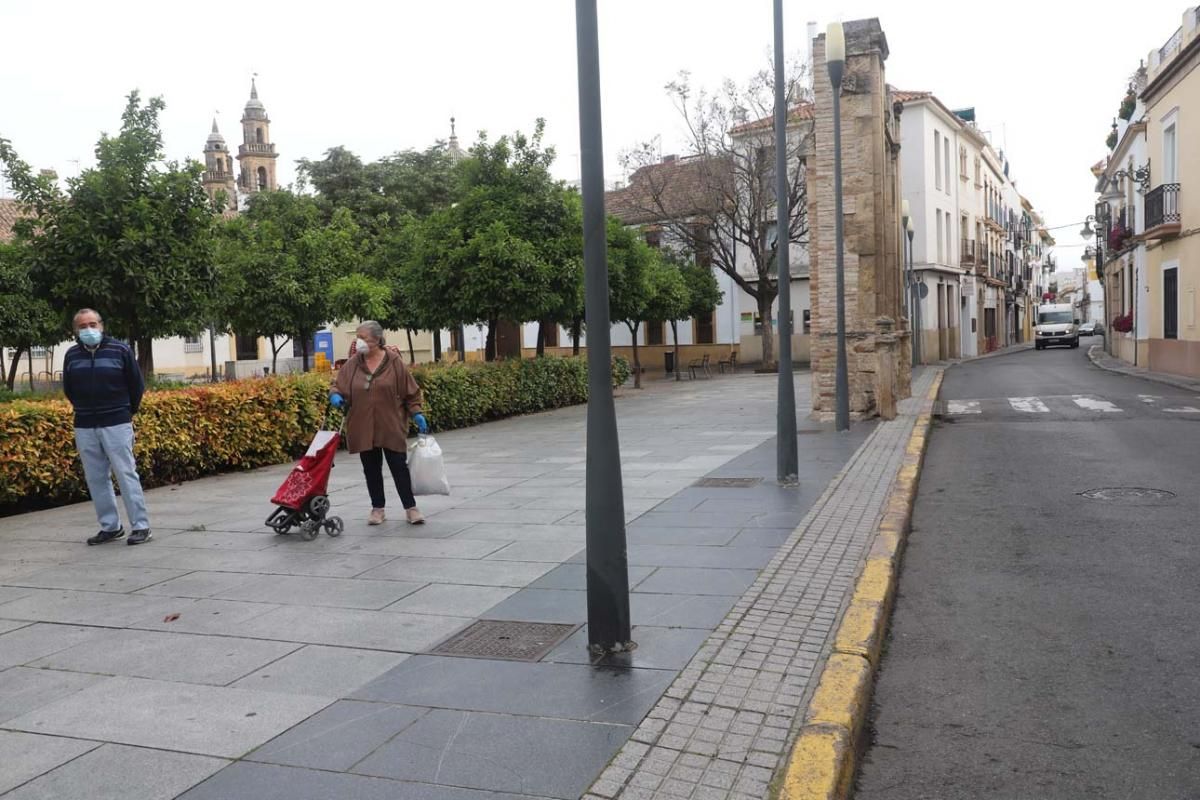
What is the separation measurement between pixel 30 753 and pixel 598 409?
2.52 metres

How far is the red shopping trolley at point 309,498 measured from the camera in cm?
756

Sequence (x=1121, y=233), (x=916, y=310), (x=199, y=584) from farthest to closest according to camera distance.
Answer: (x=916, y=310) → (x=1121, y=233) → (x=199, y=584)

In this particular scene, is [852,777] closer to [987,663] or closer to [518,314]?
[987,663]

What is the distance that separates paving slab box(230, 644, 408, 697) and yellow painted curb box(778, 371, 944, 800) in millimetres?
1854

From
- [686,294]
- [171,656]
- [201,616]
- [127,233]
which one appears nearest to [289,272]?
[127,233]

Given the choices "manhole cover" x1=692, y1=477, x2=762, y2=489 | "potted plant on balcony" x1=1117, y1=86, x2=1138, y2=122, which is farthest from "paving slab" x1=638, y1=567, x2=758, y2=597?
"potted plant on balcony" x1=1117, y1=86, x2=1138, y2=122

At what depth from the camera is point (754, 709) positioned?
3.82m

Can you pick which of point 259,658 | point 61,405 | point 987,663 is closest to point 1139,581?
point 987,663

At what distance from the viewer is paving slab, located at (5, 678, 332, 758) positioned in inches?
147

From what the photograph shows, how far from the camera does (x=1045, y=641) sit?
4996mm

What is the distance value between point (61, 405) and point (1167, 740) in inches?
374

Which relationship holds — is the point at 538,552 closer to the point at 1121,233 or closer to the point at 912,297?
the point at 912,297

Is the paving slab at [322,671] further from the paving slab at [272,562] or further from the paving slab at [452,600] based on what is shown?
the paving slab at [272,562]

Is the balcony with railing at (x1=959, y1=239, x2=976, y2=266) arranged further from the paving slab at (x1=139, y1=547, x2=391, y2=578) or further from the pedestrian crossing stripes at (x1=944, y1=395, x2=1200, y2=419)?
the paving slab at (x1=139, y1=547, x2=391, y2=578)
